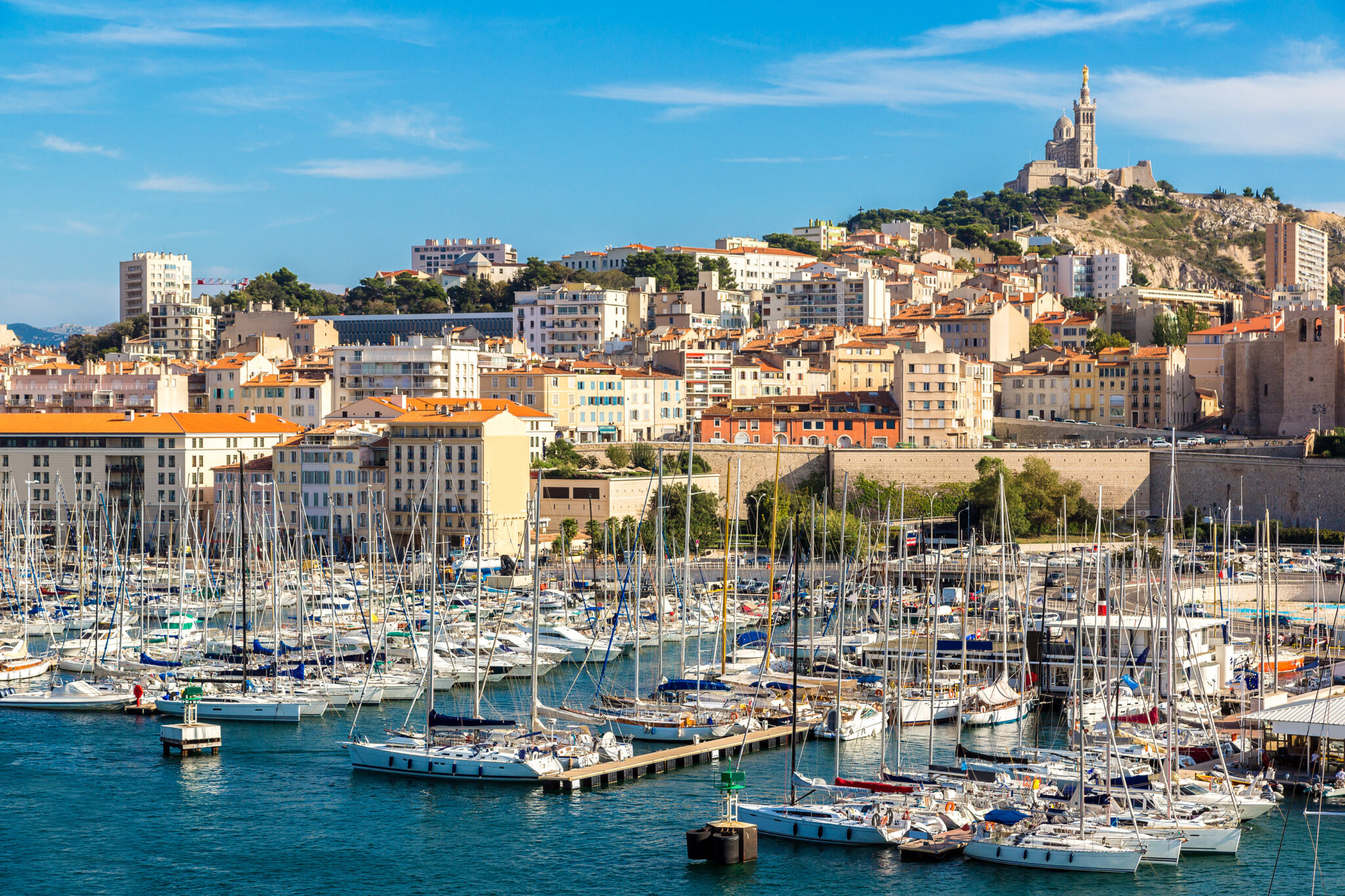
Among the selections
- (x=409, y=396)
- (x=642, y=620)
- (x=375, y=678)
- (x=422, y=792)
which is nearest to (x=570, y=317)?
(x=409, y=396)

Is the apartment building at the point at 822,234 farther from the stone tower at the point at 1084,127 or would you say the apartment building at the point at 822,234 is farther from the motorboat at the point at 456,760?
the motorboat at the point at 456,760

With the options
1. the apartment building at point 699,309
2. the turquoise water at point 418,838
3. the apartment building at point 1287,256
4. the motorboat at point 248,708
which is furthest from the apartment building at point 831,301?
the turquoise water at point 418,838

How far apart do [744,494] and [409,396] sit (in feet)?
48.4

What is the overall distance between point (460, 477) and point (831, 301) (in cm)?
3737

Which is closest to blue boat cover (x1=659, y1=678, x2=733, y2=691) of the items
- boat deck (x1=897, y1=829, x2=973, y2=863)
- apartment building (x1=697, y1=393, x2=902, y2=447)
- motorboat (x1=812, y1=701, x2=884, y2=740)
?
motorboat (x1=812, y1=701, x2=884, y2=740)

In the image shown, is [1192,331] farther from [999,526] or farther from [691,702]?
→ [691,702]

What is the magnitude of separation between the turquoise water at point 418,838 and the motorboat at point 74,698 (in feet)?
8.24

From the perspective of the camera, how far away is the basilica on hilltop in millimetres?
128750

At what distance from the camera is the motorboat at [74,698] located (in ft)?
99.7

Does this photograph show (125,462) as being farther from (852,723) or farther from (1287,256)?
(1287,256)

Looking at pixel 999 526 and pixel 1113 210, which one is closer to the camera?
pixel 999 526

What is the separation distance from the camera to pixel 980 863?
818 inches

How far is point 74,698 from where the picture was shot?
30.5m

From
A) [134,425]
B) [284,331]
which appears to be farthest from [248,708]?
[284,331]
